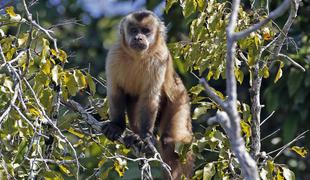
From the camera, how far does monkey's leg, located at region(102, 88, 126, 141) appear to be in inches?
242

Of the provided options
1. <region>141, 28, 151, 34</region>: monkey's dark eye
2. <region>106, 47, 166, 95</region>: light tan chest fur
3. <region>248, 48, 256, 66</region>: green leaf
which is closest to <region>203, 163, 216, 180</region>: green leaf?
<region>248, 48, 256, 66</region>: green leaf

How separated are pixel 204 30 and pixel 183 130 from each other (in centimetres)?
133

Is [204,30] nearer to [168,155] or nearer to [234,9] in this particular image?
[168,155]

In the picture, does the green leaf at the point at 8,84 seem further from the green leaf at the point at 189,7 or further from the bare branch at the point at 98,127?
the green leaf at the point at 189,7

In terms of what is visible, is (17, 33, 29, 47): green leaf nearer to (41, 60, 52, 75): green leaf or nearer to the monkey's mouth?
(41, 60, 52, 75): green leaf

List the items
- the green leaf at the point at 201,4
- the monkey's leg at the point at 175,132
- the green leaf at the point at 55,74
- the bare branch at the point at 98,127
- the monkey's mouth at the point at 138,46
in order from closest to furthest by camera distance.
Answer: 1. the green leaf at the point at 55,74
2. the green leaf at the point at 201,4
3. the bare branch at the point at 98,127
4. the monkey's mouth at the point at 138,46
5. the monkey's leg at the point at 175,132

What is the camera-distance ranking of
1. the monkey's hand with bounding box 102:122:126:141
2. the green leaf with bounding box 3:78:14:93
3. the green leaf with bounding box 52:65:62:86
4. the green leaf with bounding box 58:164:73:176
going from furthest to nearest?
the monkey's hand with bounding box 102:122:126:141 → the green leaf with bounding box 58:164:73:176 → the green leaf with bounding box 52:65:62:86 → the green leaf with bounding box 3:78:14:93

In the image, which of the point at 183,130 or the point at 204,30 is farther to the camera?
the point at 183,130

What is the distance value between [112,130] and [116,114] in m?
0.18

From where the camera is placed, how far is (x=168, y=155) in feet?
20.9

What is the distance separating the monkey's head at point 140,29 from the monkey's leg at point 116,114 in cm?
42

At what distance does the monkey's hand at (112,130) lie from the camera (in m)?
6.08

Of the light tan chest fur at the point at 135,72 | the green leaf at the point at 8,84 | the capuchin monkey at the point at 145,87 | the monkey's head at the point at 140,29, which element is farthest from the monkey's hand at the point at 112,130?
the green leaf at the point at 8,84

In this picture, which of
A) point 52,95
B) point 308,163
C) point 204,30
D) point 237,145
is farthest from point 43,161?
point 308,163
